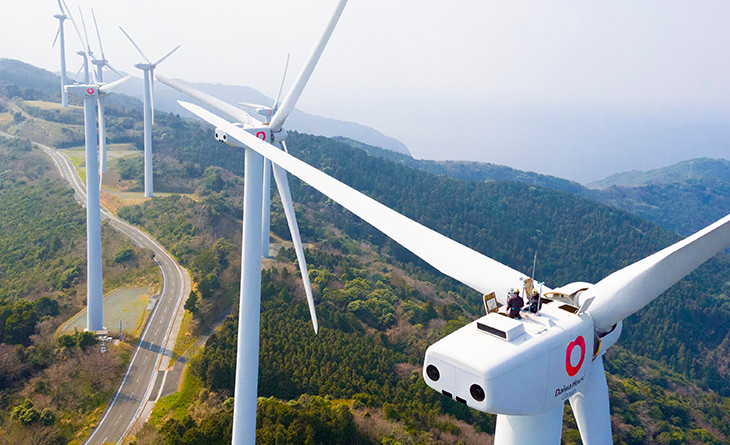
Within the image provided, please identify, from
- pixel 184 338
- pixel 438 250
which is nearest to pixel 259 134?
pixel 438 250

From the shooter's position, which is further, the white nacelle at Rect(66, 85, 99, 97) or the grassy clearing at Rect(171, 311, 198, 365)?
the grassy clearing at Rect(171, 311, 198, 365)

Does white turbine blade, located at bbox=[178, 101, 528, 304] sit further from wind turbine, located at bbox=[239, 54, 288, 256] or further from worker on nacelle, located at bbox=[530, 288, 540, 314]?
wind turbine, located at bbox=[239, 54, 288, 256]

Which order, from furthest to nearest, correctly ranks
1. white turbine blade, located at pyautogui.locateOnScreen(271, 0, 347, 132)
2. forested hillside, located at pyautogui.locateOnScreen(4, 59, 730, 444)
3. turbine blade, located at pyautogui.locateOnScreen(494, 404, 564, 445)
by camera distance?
forested hillside, located at pyautogui.locateOnScreen(4, 59, 730, 444) → white turbine blade, located at pyautogui.locateOnScreen(271, 0, 347, 132) → turbine blade, located at pyautogui.locateOnScreen(494, 404, 564, 445)

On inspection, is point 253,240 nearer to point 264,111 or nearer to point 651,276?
point 651,276

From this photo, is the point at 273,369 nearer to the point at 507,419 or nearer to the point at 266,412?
the point at 266,412

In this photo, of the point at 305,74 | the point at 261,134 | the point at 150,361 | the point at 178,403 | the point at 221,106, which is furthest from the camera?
the point at 150,361

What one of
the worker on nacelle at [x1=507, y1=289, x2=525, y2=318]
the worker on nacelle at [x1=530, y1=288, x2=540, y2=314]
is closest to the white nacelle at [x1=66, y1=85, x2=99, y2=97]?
the worker on nacelle at [x1=507, y1=289, x2=525, y2=318]

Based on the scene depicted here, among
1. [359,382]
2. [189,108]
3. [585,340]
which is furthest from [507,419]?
[359,382]

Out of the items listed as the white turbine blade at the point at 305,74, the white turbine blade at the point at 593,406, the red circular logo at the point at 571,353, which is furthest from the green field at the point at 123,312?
the red circular logo at the point at 571,353
